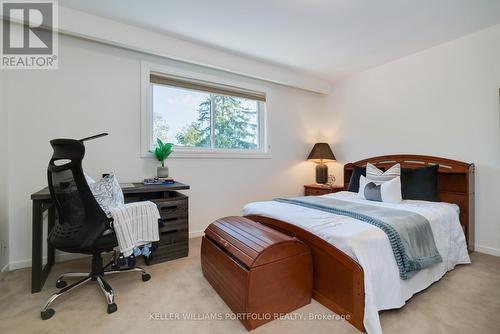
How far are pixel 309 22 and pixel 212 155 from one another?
192 centimetres

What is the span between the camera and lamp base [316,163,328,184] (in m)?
3.99

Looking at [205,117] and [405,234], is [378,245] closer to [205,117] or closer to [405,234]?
[405,234]

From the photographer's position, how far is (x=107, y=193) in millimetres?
1755

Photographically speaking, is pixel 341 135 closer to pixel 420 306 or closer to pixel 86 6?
pixel 420 306

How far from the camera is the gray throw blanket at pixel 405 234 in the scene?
1.60 m

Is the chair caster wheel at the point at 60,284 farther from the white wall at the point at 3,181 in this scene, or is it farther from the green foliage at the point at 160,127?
the green foliage at the point at 160,127

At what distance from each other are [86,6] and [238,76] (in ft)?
6.02

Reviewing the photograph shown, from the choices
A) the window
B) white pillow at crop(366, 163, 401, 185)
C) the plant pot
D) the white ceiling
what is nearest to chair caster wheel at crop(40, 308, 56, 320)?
the plant pot

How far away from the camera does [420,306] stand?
1.65 m

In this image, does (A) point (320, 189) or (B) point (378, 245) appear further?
(A) point (320, 189)

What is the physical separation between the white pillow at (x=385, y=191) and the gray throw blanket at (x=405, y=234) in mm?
482

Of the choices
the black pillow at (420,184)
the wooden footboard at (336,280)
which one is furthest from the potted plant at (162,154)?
the black pillow at (420,184)

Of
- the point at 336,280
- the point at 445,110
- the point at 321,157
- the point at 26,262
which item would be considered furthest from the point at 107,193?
the point at 445,110

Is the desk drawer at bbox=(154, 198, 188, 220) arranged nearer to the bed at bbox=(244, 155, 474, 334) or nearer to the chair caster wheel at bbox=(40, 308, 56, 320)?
the bed at bbox=(244, 155, 474, 334)
